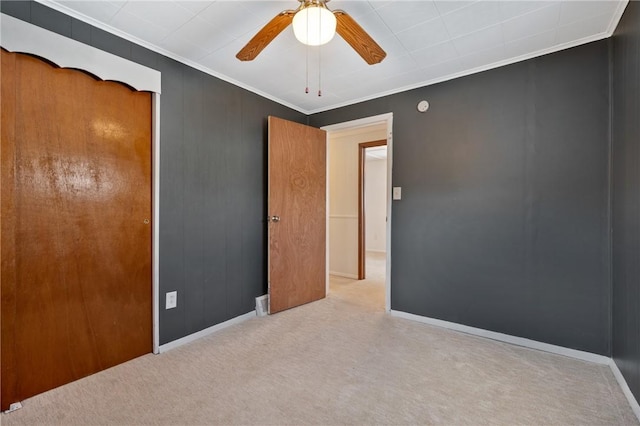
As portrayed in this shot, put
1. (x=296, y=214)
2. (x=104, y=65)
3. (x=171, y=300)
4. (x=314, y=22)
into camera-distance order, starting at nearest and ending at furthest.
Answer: (x=314, y=22)
(x=104, y=65)
(x=171, y=300)
(x=296, y=214)

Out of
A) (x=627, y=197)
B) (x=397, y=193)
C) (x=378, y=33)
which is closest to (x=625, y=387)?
(x=627, y=197)

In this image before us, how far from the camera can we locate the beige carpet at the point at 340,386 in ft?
4.97

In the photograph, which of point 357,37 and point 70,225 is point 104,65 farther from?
point 357,37

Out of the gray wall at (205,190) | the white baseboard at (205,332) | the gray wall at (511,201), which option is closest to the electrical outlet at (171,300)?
the gray wall at (205,190)

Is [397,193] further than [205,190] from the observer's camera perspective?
Yes

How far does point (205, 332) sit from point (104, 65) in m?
2.07

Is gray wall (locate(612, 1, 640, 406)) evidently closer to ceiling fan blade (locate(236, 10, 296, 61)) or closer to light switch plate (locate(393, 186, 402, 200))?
light switch plate (locate(393, 186, 402, 200))

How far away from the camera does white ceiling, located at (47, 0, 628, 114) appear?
5.63 feet

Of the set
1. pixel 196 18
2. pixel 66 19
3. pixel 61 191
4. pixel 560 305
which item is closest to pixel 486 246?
pixel 560 305

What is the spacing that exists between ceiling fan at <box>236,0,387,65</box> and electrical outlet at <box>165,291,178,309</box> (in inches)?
71.8

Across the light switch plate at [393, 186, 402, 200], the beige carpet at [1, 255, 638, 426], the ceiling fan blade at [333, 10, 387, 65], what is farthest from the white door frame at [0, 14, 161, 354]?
the light switch plate at [393, 186, 402, 200]

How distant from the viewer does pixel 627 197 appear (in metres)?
1.70

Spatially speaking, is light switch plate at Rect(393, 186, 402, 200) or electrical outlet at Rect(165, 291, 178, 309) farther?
light switch plate at Rect(393, 186, 402, 200)

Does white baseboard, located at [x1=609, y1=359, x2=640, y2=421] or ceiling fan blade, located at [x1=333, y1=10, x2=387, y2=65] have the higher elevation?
ceiling fan blade, located at [x1=333, y1=10, x2=387, y2=65]
